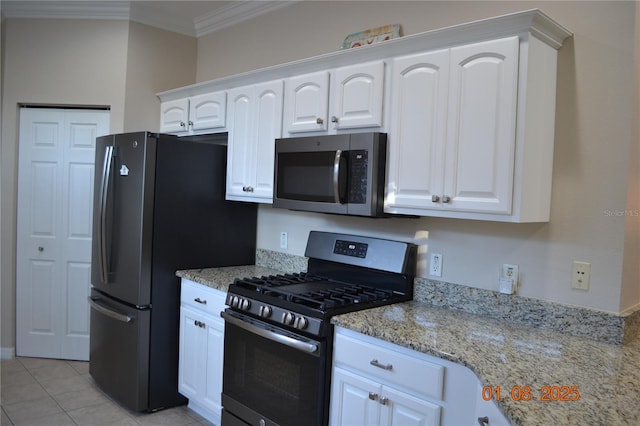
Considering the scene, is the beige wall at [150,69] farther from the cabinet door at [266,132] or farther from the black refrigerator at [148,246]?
the cabinet door at [266,132]

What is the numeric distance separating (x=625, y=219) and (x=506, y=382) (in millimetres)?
936

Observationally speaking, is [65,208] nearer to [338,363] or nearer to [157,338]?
[157,338]

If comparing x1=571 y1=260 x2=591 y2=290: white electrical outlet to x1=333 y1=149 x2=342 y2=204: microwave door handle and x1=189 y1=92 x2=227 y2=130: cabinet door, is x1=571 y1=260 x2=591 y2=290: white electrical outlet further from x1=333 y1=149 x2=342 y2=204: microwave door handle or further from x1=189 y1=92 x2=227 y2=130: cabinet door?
x1=189 y1=92 x2=227 y2=130: cabinet door

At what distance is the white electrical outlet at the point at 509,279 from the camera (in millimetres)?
2246

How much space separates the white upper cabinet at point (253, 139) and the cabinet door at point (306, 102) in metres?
0.08

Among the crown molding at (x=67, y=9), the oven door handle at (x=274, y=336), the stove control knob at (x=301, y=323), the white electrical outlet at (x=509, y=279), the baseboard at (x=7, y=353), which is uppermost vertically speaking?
the crown molding at (x=67, y=9)

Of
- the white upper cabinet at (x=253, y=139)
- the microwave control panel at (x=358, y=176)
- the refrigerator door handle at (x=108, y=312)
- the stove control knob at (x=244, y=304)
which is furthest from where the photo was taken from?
the refrigerator door handle at (x=108, y=312)

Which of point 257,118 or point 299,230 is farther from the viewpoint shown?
point 299,230

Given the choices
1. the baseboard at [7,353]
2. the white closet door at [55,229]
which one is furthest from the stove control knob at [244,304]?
the baseboard at [7,353]

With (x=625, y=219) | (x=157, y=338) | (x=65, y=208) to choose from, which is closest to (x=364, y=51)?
(x=625, y=219)

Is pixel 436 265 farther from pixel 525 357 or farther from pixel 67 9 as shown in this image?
pixel 67 9

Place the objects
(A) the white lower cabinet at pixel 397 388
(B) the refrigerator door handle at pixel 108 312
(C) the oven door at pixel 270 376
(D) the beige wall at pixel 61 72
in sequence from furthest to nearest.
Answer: (D) the beige wall at pixel 61 72 < (B) the refrigerator door handle at pixel 108 312 < (C) the oven door at pixel 270 376 < (A) the white lower cabinet at pixel 397 388

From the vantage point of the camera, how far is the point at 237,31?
12.9 feet
